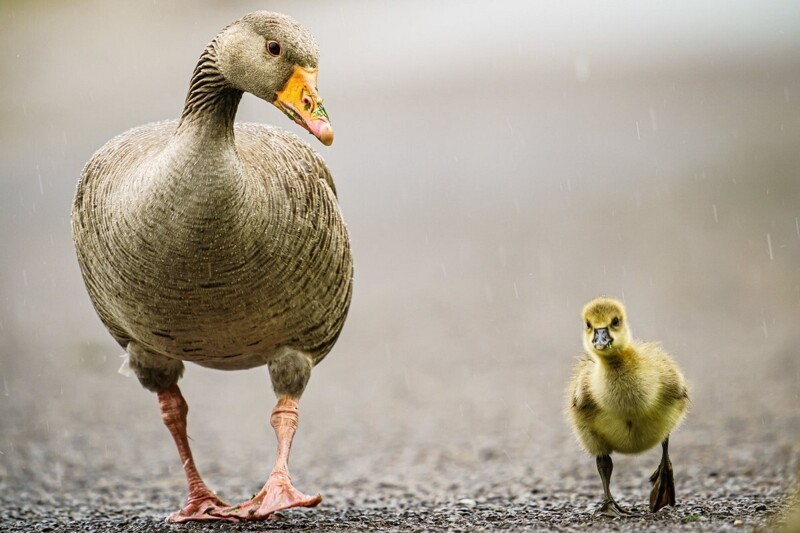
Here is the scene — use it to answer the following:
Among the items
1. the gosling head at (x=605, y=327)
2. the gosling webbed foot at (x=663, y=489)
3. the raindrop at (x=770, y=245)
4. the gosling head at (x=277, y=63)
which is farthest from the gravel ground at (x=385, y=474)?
the raindrop at (x=770, y=245)

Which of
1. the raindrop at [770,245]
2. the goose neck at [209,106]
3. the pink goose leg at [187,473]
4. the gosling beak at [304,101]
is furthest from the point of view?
the raindrop at [770,245]

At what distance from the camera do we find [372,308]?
47.6 feet

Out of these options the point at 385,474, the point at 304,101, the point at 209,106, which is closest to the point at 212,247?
the point at 209,106

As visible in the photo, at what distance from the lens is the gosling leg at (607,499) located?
5367 mm

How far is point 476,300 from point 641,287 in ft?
7.40

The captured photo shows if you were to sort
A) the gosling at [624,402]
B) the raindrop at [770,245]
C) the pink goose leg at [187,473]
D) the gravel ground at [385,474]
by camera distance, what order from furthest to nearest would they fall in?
the raindrop at [770,245] → the pink goose leg at [187,473] → the gravel ground at [385,474] → the gosling at [624,402]

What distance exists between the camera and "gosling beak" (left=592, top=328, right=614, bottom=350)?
5035 mm

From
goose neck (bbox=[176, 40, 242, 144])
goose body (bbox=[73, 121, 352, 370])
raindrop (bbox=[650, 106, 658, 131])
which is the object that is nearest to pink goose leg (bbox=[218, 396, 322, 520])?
goose body (bbox=[73, 121, 352, 370])

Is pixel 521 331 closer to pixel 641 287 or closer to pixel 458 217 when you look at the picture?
pixel 641 287

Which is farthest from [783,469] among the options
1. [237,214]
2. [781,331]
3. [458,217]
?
[458,217]

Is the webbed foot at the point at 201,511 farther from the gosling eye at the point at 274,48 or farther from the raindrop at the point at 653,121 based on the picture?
the raindrop at the point at 653,121

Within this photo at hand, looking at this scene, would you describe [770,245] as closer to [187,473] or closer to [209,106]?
[187,473]

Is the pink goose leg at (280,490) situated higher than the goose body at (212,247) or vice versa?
the goose body at (212,247)

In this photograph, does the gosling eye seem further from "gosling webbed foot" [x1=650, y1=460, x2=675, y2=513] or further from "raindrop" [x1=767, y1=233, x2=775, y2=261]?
"raindrop" [x1=767, y1=233, x2=775, y2=261]
